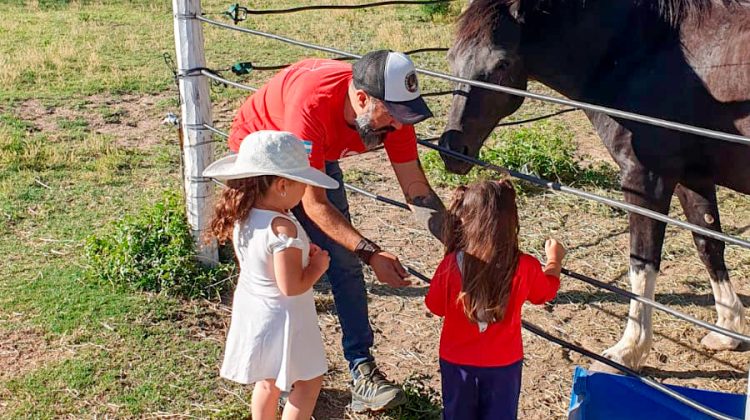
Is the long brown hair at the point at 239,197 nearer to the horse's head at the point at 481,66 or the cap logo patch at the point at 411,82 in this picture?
the cap logo patch at the point at 411,82

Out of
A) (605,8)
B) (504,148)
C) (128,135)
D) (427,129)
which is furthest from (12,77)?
(605,8)

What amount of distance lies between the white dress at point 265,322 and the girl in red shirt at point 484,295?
443 mm

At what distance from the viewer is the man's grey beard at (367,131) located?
2861mm

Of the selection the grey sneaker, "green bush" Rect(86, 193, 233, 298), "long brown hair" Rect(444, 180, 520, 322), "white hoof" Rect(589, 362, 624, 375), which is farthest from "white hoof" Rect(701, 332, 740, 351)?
"green bush" Rect(86, 193, 233, 298)

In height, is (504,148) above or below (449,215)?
below

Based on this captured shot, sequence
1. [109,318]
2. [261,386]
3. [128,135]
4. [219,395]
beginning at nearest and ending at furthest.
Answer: [261,386] → [219,395] → [109,318] → [128,135]

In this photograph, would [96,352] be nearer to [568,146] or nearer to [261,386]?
[261,386]

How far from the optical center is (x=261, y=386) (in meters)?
2.90

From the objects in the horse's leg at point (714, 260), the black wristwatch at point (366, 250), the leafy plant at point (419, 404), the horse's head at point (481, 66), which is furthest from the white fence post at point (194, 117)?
the horse's leg at point (714, 260)

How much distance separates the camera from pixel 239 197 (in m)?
2.65

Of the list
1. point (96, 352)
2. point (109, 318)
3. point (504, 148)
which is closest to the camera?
point (96, 352)

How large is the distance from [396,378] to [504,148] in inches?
122

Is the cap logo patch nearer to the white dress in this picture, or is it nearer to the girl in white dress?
the girl in white dress

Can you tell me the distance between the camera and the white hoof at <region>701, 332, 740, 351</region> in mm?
4141
